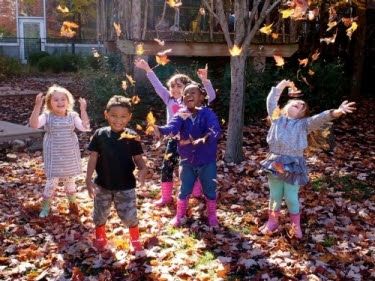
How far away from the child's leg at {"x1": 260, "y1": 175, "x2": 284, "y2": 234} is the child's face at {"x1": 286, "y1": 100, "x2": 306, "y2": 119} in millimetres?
686

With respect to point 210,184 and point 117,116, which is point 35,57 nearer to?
point 210,184

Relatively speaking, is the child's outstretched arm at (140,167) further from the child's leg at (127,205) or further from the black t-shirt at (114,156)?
the child's leg at (127,205)

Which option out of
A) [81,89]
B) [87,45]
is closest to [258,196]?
[81,89]

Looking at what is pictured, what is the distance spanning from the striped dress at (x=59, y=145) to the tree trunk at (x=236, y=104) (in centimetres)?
307

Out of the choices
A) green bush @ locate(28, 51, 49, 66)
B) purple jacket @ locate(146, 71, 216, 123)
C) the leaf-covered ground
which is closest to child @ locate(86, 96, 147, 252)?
the leaf-covered ground

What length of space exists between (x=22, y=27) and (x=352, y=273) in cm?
3126

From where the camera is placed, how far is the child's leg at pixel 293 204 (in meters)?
5.11

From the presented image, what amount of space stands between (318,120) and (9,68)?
20293mm

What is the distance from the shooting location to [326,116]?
Answer: 4.70 metres

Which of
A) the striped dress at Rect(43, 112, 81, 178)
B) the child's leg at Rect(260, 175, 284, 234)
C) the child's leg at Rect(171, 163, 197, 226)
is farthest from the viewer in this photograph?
the striped dress at Rect(43, 112, 81, 178)

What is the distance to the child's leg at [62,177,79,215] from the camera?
575cm

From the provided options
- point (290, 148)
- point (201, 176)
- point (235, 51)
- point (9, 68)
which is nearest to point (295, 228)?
point (290, 148)

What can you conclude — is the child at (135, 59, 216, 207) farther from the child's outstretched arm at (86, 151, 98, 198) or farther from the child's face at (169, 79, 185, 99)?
the child's outstretched arm at (86, 151, 98, 198)

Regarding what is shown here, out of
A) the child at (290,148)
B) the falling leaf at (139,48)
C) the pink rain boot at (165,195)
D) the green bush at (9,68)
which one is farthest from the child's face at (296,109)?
the green bush at (9,68)
